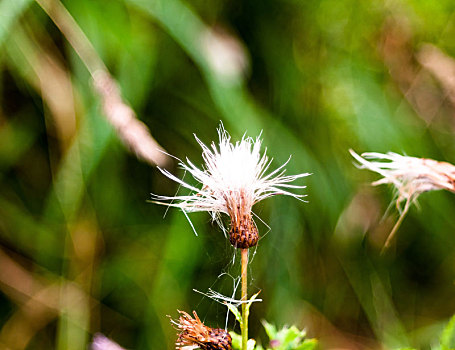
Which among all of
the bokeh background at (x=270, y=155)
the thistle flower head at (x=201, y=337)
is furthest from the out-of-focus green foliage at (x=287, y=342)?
the bokeh background at (x=270, y=155)

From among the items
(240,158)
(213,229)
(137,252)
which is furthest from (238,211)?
(137,252)

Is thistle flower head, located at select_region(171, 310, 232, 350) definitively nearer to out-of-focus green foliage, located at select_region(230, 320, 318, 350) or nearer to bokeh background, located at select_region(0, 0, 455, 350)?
out-of-focus green foliage, located at select_region(230, 320, 318, 350)

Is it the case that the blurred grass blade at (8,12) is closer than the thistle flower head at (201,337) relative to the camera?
No

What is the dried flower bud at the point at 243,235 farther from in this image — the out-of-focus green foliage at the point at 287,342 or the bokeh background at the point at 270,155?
the bokeh background at the point at 270,155

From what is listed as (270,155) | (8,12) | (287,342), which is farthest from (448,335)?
(8,12)

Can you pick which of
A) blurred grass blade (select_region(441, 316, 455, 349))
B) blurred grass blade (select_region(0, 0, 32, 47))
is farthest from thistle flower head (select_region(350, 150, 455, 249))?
blurred grass blade (select_region(0, 0, 32, 47))

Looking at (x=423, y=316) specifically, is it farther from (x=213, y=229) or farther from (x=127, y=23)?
(x=127, y=23)
